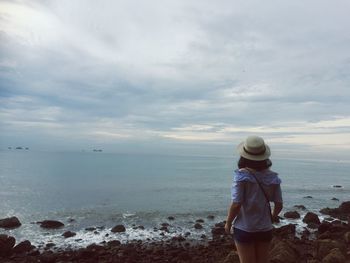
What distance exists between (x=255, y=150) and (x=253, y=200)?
2.21 feet

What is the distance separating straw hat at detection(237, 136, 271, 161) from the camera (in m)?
4.73

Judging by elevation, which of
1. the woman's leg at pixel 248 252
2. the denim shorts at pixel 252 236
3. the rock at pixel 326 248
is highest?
the denim shorts at pixel 252 236

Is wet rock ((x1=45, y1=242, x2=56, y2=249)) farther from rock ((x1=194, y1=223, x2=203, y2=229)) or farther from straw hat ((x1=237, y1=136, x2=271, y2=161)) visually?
straw hat ((x1=237, y1=136, x2=271, y2=161))

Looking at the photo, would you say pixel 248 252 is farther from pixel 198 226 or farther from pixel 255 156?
pixel 198 226

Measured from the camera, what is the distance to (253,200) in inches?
183

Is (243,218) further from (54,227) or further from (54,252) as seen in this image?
(54,227)

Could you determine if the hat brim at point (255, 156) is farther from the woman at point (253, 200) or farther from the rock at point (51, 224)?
the rock at point (51, 224)

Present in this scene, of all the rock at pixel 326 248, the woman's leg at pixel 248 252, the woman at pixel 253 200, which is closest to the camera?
the woman at pixel 253 200

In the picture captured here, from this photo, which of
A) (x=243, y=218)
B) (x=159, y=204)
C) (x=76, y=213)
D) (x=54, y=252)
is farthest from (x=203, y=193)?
(x=243, y=218)

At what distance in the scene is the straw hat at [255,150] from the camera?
4.73 meters

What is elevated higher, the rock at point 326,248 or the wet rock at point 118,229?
the rock at point 326,248

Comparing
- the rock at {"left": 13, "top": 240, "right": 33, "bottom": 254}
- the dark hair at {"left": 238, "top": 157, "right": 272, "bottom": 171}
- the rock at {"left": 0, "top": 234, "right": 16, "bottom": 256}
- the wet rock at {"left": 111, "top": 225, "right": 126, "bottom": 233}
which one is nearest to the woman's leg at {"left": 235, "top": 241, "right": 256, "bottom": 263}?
the dark hair at {"left": 238, "top": 157, "right": 272, "bottom": 171}

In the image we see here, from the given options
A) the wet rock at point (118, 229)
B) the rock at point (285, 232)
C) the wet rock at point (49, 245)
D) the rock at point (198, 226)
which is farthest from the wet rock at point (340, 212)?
the wet rock at point (49, 245)

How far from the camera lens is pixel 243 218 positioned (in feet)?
15.5
